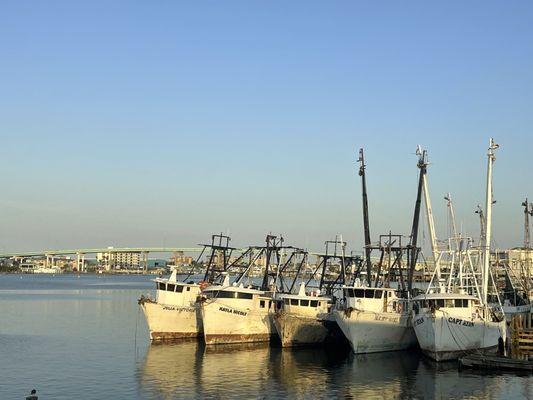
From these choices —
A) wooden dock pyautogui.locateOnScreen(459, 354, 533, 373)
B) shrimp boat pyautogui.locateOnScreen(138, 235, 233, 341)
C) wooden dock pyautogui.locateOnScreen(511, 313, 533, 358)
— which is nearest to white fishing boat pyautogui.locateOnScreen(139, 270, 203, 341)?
shrimp boat pyautogui.locateOnScreen(138, 235, 233, 341)

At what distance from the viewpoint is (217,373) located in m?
47.8

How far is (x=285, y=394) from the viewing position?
40.9m

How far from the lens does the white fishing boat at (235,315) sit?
60.8 metres

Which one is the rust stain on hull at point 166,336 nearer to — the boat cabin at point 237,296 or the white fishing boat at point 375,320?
the boat cabin at point 237,296

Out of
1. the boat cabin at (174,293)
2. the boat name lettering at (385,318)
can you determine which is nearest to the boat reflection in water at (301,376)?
the boat name lettering at (385,318)

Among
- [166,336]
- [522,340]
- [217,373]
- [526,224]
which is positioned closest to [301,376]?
[217,373]

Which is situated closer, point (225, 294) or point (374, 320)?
point (374, 320)

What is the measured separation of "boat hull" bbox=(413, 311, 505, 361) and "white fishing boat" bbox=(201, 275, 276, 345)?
653 inches

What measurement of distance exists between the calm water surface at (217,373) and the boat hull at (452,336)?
4.06 ft

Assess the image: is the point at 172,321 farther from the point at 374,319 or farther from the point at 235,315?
the point at 374,319

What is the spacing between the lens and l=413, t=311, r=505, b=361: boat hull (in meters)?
51.0

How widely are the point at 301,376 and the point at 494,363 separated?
540 inches

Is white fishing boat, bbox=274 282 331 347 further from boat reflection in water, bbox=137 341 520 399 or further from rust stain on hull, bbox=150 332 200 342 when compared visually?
rust stain on hull, bbox=150 332 200 342

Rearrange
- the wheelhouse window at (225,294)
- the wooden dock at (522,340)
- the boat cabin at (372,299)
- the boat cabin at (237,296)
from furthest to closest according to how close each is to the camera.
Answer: the wheelhouse window at (225,294)
the boat cabin at (237,296)
the boat cabin at (372,299)
the wooden dock at (522,340)
